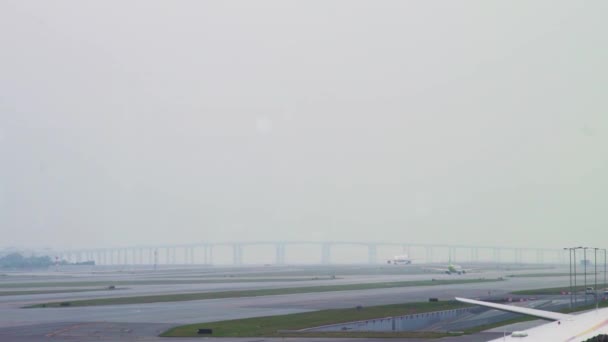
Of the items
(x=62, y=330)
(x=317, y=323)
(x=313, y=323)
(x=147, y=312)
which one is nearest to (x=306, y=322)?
(x=313, y=323)

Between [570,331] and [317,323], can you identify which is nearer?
[570,331]

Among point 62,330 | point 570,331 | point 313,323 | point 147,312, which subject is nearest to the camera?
point 570,331

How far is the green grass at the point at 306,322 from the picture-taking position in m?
64.2

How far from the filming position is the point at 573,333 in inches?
1423

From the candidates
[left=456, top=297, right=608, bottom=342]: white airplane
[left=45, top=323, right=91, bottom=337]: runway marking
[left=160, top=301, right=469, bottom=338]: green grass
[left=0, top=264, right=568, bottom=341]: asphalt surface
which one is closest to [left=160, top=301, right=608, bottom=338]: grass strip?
[left=160, top=301, right=469, bottom=338]: green grass

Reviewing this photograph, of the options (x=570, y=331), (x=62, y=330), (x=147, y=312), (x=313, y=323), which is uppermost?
(x=570, y=331)

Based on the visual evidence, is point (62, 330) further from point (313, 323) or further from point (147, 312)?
point (313, 323)

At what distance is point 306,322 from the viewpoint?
7431 cm

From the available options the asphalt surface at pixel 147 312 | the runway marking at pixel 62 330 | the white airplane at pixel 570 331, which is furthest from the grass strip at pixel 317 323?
the white airplane at pixel 570 331

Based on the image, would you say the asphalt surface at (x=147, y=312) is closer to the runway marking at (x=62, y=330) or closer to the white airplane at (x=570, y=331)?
the runway marking at (x=62, y=330)

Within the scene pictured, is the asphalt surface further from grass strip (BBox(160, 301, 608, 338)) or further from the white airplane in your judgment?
the white airplane

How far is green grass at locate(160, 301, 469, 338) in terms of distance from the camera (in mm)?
64250

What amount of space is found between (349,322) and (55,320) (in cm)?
2744

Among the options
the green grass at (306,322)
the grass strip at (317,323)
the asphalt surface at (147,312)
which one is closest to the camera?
the grass strip at (317,323)
